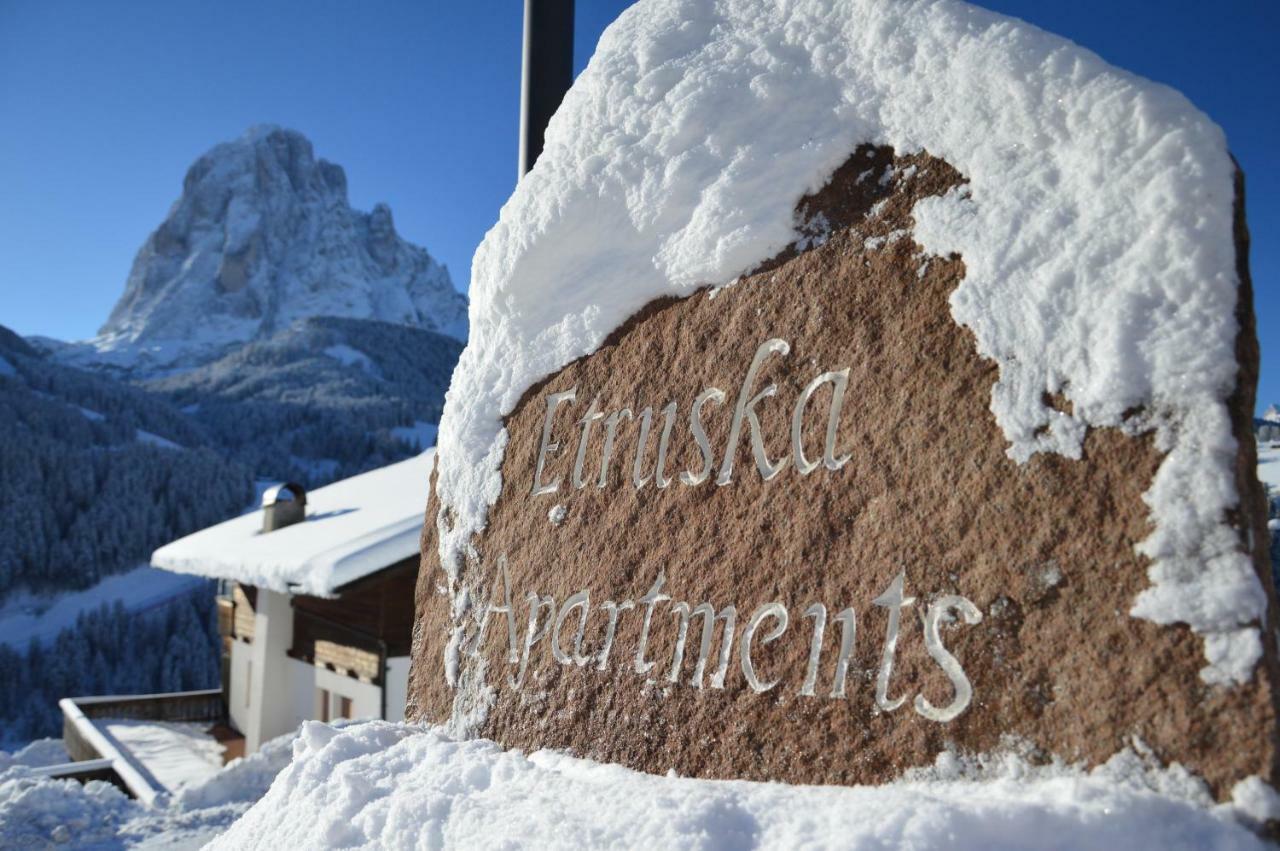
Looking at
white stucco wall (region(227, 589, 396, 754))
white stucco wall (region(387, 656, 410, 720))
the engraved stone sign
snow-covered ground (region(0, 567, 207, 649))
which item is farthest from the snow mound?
snow-covered ground (region(0, 567, 207, 649))

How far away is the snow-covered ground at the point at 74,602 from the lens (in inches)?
1346

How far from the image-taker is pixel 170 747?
33.9ft

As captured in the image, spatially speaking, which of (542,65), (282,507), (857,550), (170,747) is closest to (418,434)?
(282,507)

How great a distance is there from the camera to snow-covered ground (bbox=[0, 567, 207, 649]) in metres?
34.2

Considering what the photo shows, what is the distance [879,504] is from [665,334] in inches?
27.2

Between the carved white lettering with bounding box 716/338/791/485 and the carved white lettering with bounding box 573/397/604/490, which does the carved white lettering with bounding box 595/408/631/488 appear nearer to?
the carved white lettering with bounding box 573/397/604/490

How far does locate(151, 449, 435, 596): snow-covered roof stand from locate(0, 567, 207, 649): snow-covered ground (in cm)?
2732

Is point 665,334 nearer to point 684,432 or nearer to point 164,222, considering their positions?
point 684,432

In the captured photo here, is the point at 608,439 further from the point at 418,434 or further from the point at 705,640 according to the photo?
the point at 418,434

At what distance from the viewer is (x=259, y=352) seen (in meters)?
96.9

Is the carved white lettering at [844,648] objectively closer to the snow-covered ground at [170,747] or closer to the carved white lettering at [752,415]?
the carved white lettering at [752,415]

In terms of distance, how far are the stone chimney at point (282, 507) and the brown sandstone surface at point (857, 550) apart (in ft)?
30.2

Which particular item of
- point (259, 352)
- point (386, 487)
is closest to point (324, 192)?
point (259, 352)

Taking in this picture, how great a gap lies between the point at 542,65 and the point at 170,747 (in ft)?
32.4
